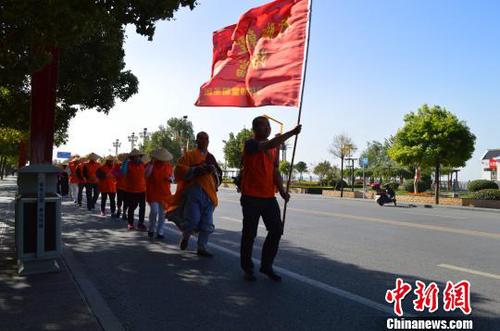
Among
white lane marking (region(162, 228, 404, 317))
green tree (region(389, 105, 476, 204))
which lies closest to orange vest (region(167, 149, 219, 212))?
white lane marking (region(162, 228, 404, 317))

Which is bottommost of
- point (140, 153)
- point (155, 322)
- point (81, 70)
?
point (155, 322)

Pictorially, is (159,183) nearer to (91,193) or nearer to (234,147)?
(91,193)

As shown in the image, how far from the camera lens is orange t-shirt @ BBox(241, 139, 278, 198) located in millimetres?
5594

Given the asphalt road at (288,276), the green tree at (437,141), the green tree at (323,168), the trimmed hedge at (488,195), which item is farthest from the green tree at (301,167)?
the asphalt road at (288,276)

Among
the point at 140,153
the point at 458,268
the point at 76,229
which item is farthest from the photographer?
the point at 140,153

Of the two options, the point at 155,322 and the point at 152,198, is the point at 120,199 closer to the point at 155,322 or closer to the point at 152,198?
the point at 152,198

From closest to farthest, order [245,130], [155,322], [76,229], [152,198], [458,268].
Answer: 1. [155,322]
2. [458,268]
3. [152,198]
4. [76,229]
5. [245,130]

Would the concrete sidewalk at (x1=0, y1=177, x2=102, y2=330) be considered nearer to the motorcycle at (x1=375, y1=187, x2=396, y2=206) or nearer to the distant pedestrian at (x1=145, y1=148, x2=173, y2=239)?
the distant pedestrian at (x1=145, y1=148, x2=173, y2=239)

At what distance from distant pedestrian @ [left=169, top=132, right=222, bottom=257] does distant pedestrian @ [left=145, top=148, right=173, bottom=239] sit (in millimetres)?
1987

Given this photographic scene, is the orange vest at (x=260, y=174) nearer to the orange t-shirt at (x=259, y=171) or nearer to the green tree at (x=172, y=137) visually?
the orange t-shirt at (x=259, y=171)

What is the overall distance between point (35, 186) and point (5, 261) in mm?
1187

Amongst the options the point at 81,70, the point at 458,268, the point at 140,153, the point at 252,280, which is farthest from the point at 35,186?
the point at 81,70

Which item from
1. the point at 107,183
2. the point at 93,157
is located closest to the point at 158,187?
the point at 107,183

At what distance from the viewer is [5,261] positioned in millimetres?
6504
